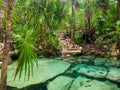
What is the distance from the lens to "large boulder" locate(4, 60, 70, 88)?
213 inches

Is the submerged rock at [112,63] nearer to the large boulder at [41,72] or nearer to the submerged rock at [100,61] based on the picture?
the submerged rock at [100,61]

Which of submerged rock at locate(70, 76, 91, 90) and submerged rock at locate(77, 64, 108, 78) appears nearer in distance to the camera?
submerged rock at locate(70, 76, 91, 90)

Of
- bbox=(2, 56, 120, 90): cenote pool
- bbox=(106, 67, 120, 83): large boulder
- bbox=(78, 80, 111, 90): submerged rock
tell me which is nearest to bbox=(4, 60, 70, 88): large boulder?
bbox=(2, 56, 120, 90): cenote pool

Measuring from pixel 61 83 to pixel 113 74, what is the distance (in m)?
1.74

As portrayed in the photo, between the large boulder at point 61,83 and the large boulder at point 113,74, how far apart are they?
1.08 metres

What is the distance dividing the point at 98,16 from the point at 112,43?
64.1 inches

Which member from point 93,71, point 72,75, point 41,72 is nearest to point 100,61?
point 93,71

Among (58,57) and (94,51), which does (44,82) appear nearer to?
(58,57)

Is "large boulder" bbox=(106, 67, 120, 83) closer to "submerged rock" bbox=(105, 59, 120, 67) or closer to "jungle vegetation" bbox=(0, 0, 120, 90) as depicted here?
"submerged rock" bbox=(105, 59, 120, 67)

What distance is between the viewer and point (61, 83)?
564 cm

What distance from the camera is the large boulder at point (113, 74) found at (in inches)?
243

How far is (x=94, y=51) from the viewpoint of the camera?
938cm

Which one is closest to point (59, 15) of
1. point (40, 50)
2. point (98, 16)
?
point (40, 50)

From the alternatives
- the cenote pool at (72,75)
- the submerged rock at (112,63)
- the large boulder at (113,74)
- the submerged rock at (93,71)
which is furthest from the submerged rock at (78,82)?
the submerged rock at (112,63)
